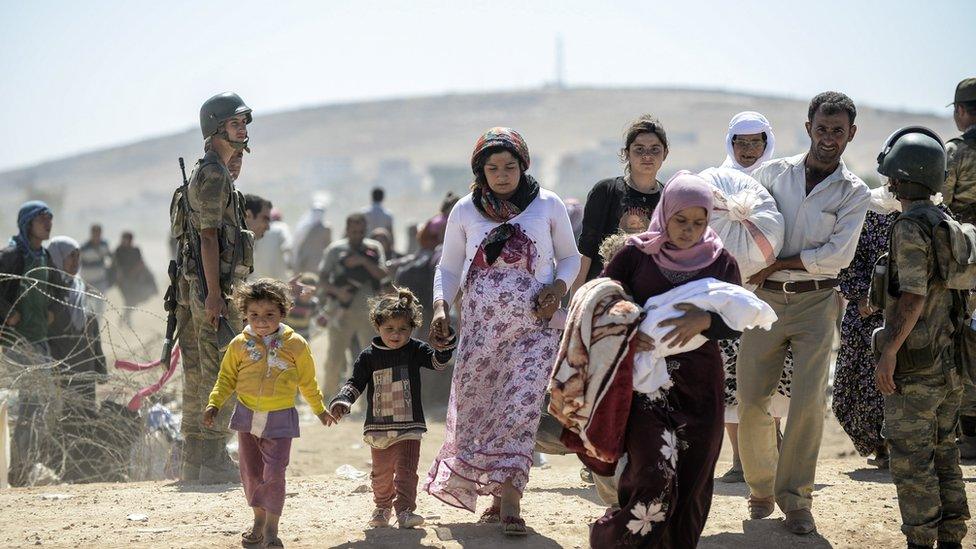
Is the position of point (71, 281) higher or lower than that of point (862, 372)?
higher

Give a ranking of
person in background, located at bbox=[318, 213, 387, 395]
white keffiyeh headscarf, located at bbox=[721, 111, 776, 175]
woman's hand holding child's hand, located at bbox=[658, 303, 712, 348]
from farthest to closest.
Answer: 1. person in background, located at bbox=[318, 213, 387, 395]
2. white keffiyeh headscarf, located at bbox=[721, 111, 776, 175]
3. woman's hand holding child's hand, located at bbox=[658, 303, 712, 348]

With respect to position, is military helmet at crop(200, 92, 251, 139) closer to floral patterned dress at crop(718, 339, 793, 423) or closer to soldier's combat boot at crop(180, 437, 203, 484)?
soldier's combat boot at crop(180, 437, 203, 484)

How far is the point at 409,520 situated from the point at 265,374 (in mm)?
1103

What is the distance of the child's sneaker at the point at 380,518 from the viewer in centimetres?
614

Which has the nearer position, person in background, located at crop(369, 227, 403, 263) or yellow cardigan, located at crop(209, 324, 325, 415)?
yellow cardigan, located at crop(209, 324, 325, 415)

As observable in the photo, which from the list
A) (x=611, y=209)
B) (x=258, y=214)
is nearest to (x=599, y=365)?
(x=611, y=209)

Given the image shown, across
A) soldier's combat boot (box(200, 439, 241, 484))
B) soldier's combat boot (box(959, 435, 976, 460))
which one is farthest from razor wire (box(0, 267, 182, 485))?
soldier's combat boot (box(959, 435, 976, 460))

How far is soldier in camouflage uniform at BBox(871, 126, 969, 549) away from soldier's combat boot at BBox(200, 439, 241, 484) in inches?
161

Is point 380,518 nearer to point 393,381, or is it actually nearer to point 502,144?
point 393,381

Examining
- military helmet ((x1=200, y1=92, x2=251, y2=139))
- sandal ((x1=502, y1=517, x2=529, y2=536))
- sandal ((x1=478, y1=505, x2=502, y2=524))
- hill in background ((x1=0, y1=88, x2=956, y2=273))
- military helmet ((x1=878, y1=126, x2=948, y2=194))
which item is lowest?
sandal ((x1=478, y1=505, x2=502, y2=524))

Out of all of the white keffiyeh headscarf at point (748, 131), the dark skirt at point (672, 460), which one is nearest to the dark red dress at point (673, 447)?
the dark skirt at point (672, 460)

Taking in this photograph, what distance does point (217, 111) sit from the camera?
7.34 m

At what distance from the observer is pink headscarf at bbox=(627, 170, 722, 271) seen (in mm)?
4836

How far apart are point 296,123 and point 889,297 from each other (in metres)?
116
